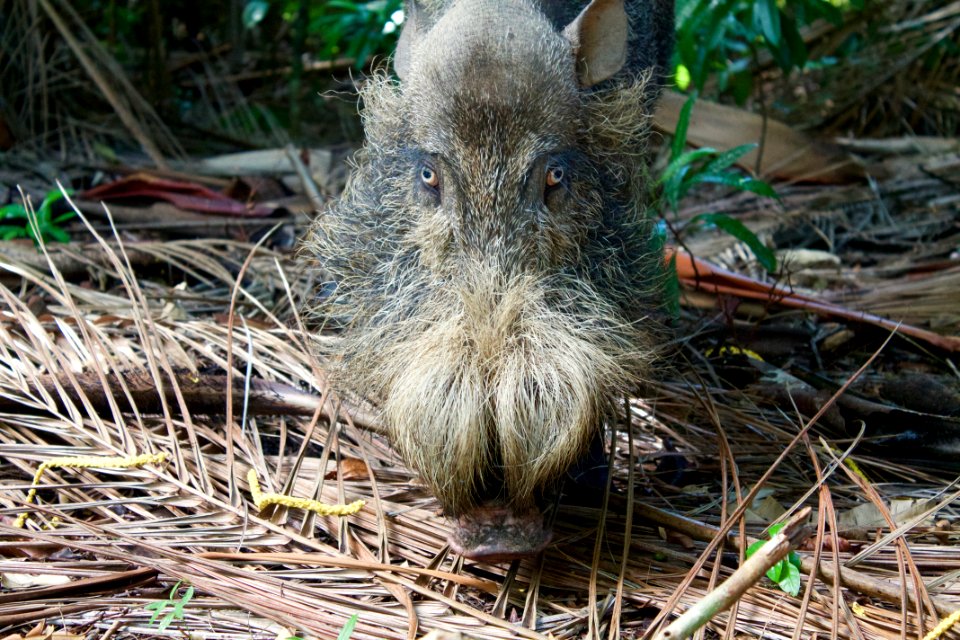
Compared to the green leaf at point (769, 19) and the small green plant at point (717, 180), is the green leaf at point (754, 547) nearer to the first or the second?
the small green plant at point (717, 180)

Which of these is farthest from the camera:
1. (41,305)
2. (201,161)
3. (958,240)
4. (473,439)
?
(201,161)

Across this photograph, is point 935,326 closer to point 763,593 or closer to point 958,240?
point 958,240

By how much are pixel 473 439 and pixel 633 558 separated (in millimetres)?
671

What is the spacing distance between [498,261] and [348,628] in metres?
0.94

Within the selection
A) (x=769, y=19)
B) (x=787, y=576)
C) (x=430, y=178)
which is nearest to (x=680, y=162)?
(x=769, y=19)

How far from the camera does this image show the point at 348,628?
6.44 feet

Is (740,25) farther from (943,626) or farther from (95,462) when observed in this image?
(95,462)

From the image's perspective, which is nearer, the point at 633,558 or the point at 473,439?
the point at 473,439

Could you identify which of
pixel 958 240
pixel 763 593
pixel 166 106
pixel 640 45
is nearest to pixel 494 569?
pixel 763 593

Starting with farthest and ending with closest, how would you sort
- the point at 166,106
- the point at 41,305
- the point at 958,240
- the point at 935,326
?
the point at 166,106 < the point at 958,240 < the point at 935,326 < the point at 41,305

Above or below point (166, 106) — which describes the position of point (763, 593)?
below

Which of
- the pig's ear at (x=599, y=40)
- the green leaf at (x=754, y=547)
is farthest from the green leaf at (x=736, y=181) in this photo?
the green leaf at (x=754, y=547)

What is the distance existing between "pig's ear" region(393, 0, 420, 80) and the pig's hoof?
52.1 inches

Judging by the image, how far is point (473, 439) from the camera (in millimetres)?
2068
